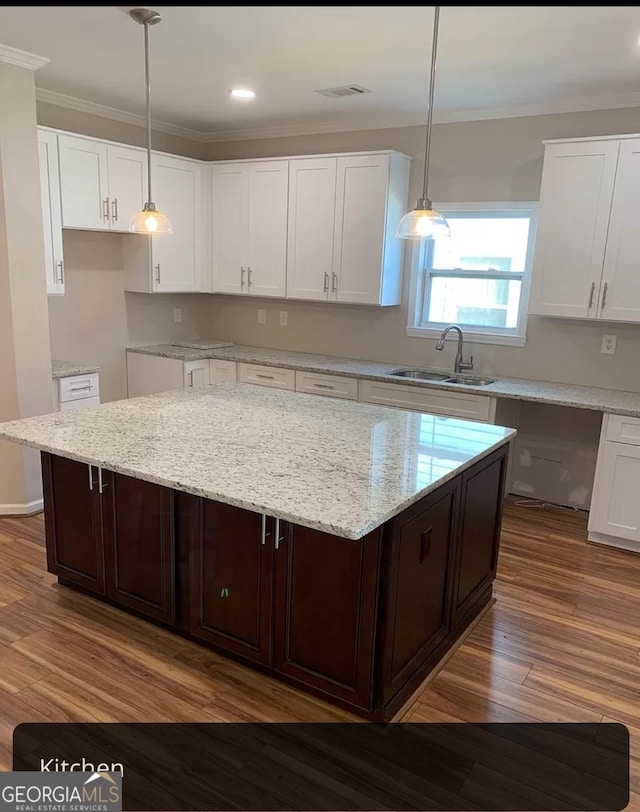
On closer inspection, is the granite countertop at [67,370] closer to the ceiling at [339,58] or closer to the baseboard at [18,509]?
the baseboard at [18,509]

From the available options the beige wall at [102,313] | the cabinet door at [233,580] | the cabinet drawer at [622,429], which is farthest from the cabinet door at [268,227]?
the cabinet door at [233,580]

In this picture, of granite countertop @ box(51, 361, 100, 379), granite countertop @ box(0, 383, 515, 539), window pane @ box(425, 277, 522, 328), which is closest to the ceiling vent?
window pane @ box(425, 277, 522, 328)

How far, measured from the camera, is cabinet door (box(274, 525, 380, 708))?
2074mm

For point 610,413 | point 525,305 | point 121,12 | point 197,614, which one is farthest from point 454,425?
point 121,12

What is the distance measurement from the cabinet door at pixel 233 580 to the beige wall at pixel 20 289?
6.40 feet

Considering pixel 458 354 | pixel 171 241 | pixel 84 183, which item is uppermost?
pixel 84 183

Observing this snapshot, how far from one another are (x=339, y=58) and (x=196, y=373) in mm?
2549

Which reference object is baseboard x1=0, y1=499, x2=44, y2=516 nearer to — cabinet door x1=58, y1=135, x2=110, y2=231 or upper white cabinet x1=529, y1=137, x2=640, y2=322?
cabinet door x1=58, y1=135, x2=110, y2=231

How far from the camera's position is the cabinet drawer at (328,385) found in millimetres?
4449

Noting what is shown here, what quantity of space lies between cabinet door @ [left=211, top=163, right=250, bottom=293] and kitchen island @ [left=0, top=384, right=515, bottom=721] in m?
2.40

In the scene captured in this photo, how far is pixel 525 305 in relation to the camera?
171 inches

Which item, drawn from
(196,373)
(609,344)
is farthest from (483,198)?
(196,373)

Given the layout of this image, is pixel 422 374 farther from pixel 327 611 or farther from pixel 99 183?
pixel 327 611

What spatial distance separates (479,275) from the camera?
179 inches
